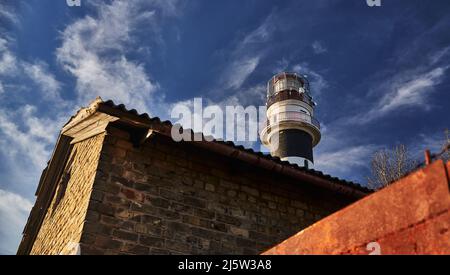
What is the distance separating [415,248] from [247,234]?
14.1 feet

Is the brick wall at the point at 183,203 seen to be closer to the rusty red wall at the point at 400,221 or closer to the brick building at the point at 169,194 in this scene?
the brick building at the point at 169,194

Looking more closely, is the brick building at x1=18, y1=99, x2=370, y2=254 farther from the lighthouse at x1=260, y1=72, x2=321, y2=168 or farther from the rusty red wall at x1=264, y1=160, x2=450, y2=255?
the lighthouse at x1=260, y1=72, x2=321, y2=168

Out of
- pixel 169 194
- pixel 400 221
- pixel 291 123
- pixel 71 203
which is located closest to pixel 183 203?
pixel 169 194

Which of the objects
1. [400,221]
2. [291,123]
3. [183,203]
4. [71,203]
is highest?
[291,123]

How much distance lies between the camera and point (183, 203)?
20.0 ft

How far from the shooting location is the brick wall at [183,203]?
17.9 feet

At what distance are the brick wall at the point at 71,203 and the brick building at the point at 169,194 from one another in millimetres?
34

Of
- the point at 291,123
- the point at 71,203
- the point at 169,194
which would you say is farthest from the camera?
the point at 291,123

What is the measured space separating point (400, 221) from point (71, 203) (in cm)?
536

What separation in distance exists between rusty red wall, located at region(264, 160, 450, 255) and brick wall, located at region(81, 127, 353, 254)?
3.17 metres

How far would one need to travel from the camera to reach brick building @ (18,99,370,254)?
551 cm

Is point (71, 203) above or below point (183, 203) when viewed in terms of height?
above

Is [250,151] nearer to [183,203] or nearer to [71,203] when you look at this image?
[183,203]
